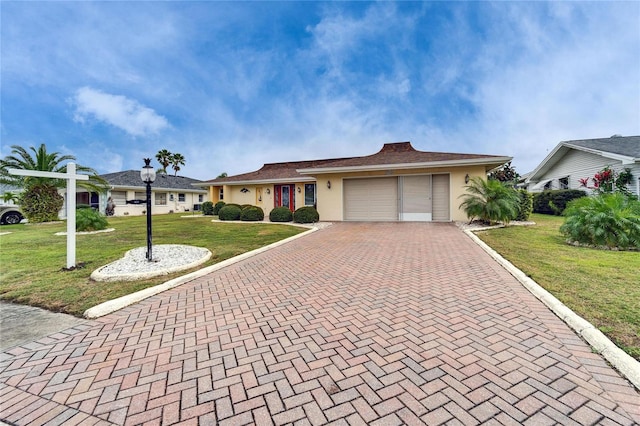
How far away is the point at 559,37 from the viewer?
38.8 feet

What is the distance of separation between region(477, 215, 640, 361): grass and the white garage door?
6.75m

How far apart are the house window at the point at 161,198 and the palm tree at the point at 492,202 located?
27208mm

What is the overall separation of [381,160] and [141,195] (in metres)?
23.3

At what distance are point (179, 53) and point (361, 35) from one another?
9.96 meters

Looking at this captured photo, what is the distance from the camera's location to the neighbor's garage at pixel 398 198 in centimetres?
1373

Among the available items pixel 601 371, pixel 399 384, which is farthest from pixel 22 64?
pixel 601 371

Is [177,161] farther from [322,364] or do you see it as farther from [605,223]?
[605,223]

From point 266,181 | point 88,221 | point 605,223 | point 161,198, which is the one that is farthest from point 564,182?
point 161,198

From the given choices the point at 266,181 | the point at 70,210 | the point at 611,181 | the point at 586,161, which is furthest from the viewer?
the point at 266,181

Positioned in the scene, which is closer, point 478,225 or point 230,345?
point 230,345

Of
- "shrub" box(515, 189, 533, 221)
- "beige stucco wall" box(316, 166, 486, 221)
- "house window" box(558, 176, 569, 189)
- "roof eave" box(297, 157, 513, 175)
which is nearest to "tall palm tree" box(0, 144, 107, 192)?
"beige stucco wall" box(316, 166, 486, 221)

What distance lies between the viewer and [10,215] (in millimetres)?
15461

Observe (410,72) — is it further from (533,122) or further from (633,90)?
(633,90)

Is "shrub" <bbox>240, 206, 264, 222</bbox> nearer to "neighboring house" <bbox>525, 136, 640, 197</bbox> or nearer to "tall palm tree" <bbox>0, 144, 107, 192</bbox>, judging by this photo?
"tall palm tree" <bbox>0, 144, 107, 192</bbox>
